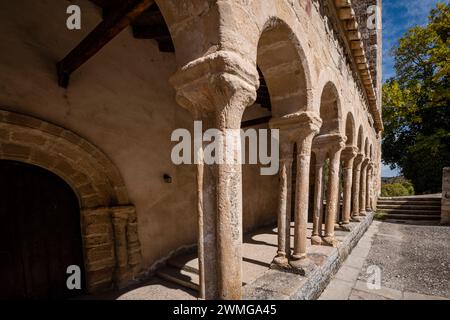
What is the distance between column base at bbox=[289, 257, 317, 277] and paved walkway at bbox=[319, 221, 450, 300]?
0.47 m

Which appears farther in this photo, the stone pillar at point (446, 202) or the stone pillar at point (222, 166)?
the stone pillar at point (446, 202)

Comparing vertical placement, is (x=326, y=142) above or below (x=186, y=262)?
above

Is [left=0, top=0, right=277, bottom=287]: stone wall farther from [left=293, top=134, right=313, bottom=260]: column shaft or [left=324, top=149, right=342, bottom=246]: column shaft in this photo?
[left=324, top=149, right=342, bottom=246]: column shaft

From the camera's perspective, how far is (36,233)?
2.81 m

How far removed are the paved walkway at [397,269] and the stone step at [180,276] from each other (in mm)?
1741

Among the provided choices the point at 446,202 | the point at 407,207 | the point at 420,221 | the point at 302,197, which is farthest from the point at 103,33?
the point at 407,207

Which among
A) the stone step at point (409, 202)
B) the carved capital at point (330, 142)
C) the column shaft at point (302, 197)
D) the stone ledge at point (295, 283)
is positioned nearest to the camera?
the stone ledge at point (295, 283)

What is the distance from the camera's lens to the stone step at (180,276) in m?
3.10

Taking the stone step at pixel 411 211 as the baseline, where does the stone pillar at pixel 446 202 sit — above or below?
above

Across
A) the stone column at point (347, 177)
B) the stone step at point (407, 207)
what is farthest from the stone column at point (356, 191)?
the stone step at point (407, 207)

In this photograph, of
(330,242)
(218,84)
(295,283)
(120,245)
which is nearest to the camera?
(218,84)

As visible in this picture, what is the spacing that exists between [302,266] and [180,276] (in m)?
1.86

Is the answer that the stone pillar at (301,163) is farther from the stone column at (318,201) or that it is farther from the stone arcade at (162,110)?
the stone column at (318,201)

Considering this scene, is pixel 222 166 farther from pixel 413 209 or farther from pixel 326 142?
pixel 413 209
